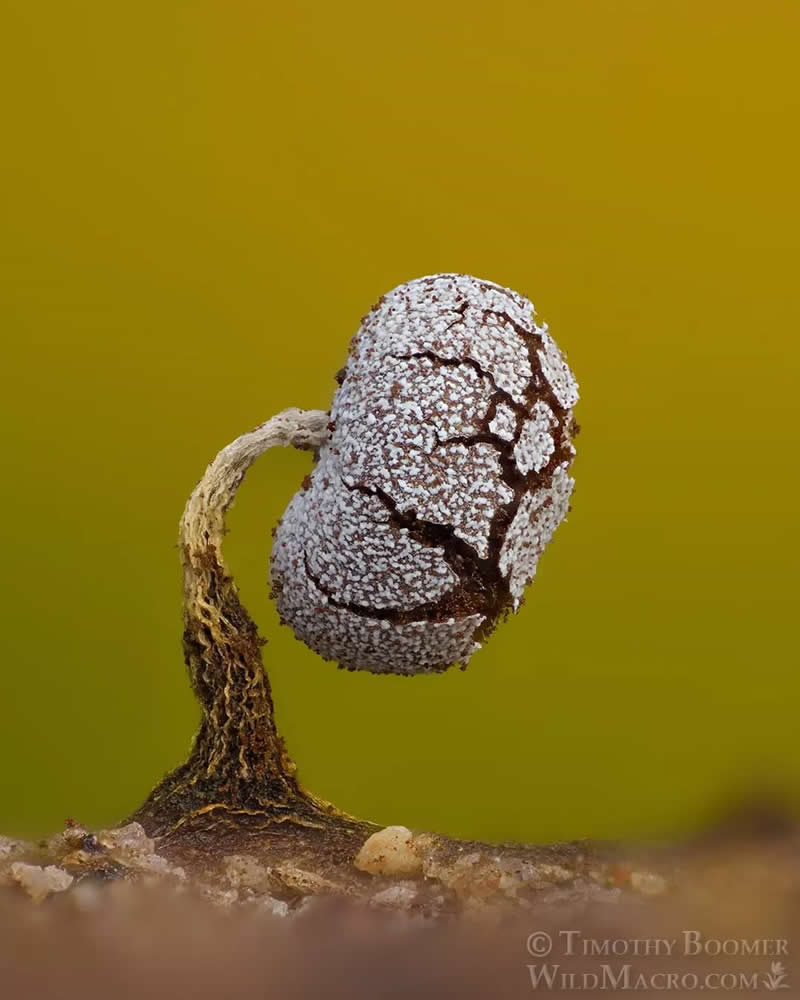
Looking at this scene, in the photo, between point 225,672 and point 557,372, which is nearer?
point 557,372

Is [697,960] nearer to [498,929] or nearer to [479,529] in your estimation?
[498,929]

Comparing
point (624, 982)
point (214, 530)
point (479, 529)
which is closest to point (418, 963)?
point (624, 982)

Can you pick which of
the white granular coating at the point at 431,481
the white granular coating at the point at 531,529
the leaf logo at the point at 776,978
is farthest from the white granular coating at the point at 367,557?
the leaf logo at the point at 776,978

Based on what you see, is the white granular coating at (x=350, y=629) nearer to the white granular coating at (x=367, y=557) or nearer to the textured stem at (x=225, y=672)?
the white granular coating at (x=367, y=557)

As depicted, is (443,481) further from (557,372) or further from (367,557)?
(557,372)

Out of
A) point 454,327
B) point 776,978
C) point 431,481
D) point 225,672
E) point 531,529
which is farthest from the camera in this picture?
point 225,672

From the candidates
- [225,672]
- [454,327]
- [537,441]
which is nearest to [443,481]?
[537,441]

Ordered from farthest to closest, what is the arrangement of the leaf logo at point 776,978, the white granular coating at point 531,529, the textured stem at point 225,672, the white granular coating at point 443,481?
1. the textured stem at point 225,672
2. the white granular coating at point 531,529
3. the white granular coating at point 443,481
4. the leaf logo at point 776,978
